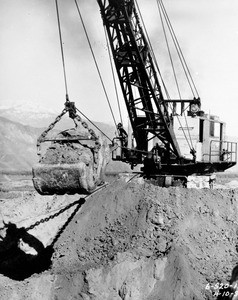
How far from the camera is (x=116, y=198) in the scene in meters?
9.06

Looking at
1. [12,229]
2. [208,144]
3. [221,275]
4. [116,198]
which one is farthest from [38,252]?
[208,144]

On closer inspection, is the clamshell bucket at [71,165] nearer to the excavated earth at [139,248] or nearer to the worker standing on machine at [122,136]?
the excavated earth at [139,248]

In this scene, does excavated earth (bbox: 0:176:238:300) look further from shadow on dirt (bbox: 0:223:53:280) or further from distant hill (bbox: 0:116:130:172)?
distant hill (bbox: 0:116:130:172)

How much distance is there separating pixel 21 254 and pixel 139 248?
15.8 ft

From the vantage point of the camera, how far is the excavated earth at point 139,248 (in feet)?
21.6

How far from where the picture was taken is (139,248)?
289 inches

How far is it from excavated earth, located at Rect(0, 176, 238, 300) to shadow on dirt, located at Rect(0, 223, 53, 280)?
12 cm

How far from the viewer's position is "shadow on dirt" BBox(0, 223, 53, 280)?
9.59 metres

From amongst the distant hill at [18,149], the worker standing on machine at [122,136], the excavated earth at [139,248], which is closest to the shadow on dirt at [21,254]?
the excavated earth at [139,248]

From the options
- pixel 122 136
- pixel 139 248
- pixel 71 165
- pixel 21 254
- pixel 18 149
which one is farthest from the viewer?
pixel 18 149

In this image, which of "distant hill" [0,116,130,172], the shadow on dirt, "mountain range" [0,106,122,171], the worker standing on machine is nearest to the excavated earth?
the shadow on dirt

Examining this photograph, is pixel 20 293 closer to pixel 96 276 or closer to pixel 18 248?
pixel 96 276

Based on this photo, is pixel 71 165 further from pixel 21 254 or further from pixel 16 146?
pixel 16 146

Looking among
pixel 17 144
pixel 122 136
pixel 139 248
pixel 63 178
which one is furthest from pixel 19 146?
pixel 63 178
